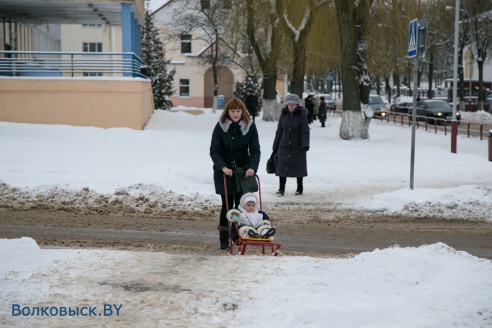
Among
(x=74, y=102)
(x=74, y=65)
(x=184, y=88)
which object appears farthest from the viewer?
(x=184, y=88)

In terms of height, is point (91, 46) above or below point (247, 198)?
above

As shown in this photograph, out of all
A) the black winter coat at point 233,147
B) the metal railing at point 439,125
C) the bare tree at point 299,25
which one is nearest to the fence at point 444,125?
the metal railing at point 439,125

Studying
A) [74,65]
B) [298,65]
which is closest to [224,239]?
[74,65]

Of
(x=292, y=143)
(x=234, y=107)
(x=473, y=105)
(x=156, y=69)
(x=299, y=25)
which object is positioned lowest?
(x=292, y=143)

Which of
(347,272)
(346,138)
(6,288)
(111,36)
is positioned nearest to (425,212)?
(347,272)

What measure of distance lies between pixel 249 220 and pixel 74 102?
59.7 feet

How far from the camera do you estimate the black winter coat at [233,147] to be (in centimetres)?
856

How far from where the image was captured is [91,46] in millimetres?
56219

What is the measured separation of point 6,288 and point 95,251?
5.86 feet

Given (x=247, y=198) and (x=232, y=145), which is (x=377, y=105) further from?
(x=247, y=198)

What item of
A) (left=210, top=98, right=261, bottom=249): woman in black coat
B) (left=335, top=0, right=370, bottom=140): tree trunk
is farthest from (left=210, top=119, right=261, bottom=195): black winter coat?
(left=335, top=0, right=370, bottom=140): tree trunk

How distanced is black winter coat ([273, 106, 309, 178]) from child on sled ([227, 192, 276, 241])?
5100 mm

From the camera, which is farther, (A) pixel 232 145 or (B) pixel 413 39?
(B) pixel 413 39

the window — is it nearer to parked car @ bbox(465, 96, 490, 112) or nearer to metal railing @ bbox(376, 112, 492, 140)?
metal railing @ bbox(376, 112, 492, 140)
